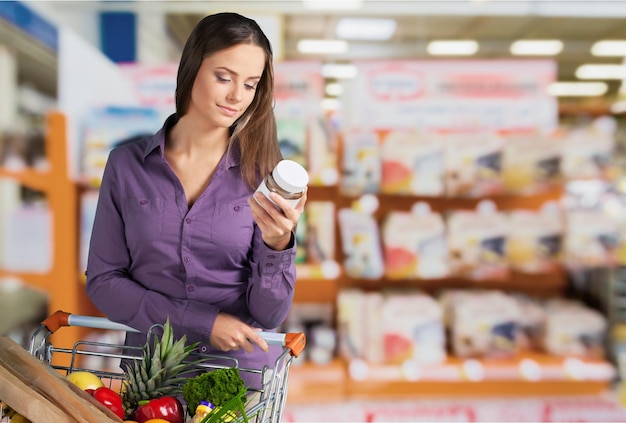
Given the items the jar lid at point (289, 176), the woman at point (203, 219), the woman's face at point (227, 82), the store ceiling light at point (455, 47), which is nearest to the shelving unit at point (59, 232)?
the woman at point (203, 219)

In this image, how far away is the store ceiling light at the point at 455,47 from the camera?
18.1ft

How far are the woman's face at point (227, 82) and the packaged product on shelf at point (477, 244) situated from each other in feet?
6.26

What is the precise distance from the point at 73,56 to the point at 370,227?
5.30ft

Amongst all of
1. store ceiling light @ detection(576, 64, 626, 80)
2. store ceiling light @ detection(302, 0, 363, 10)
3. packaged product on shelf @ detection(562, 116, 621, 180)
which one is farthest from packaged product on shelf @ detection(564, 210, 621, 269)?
store ceiling light @ detection(576, 64, 626, 80)

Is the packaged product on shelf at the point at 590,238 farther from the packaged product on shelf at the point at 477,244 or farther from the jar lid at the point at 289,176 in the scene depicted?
the jar lid at the point at 289,176

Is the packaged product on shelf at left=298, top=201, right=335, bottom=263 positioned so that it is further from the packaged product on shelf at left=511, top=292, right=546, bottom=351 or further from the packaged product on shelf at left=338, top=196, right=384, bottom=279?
the packaged product on shelf at left=511, top=292, right=546, bottom=351

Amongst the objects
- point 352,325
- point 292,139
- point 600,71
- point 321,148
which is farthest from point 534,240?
point 600,71

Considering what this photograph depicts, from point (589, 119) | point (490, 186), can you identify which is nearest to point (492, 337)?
point (490, 186)

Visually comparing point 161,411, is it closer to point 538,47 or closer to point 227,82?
point 227,82

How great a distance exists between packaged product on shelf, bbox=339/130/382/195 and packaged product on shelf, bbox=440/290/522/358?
75 centimetres

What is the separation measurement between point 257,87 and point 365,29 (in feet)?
12.5

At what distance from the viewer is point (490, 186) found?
2982mm

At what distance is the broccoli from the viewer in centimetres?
105

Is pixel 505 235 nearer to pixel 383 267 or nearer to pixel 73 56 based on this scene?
pixel 383 267
